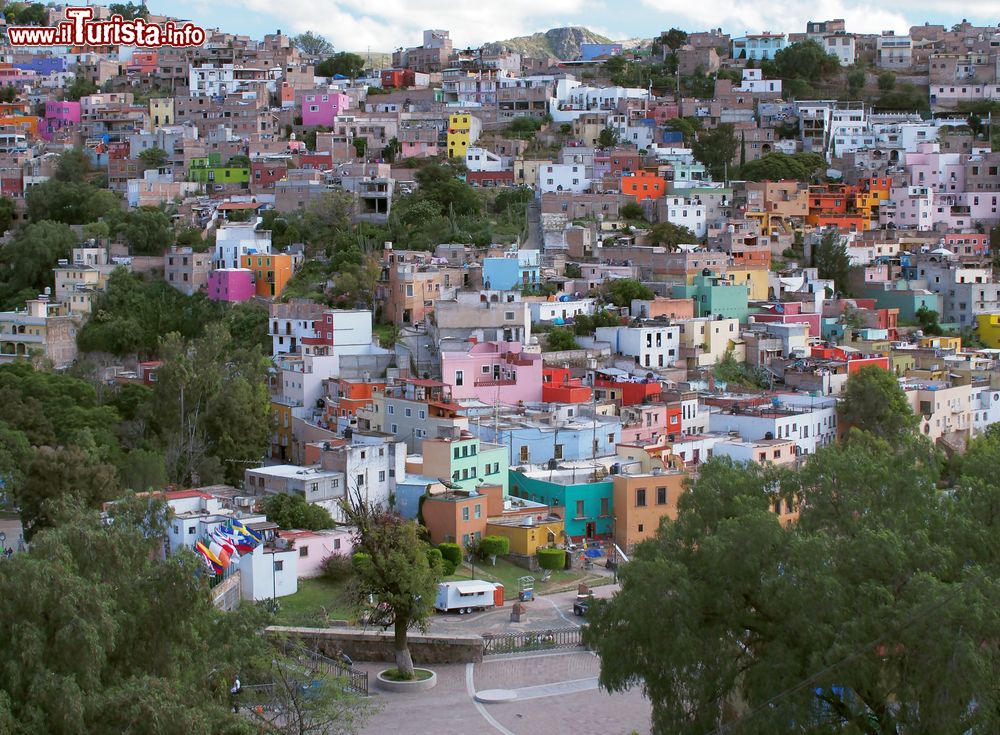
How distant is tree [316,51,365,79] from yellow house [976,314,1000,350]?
2066 cm

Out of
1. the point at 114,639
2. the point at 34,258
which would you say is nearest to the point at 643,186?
the point at 34,258

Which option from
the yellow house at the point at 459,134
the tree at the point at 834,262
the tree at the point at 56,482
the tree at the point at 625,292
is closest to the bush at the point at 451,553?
the tree at the point at 56,482

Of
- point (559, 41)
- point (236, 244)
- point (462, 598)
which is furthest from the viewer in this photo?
point (559, 41)

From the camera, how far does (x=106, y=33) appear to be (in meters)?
37.8

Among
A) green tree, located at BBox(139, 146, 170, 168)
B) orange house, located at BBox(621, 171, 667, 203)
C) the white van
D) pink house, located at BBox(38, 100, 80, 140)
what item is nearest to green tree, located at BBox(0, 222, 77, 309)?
green tree, located at BBox(139, 146, 170, 168)

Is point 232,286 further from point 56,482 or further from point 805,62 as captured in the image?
point 805,62

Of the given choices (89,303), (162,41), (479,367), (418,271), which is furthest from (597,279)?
(162,41)

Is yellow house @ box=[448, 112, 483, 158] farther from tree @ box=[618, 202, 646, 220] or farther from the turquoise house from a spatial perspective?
the turquoise house

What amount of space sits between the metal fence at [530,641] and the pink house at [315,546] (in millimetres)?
2238

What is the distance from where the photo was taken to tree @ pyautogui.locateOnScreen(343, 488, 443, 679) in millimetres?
12906

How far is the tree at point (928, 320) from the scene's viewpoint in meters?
28.3

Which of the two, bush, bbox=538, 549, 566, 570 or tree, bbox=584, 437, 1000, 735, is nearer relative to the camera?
tree, bbox=584, 437, 1000, 735

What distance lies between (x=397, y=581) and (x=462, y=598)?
1905 millimetres

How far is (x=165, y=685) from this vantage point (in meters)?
8.62
